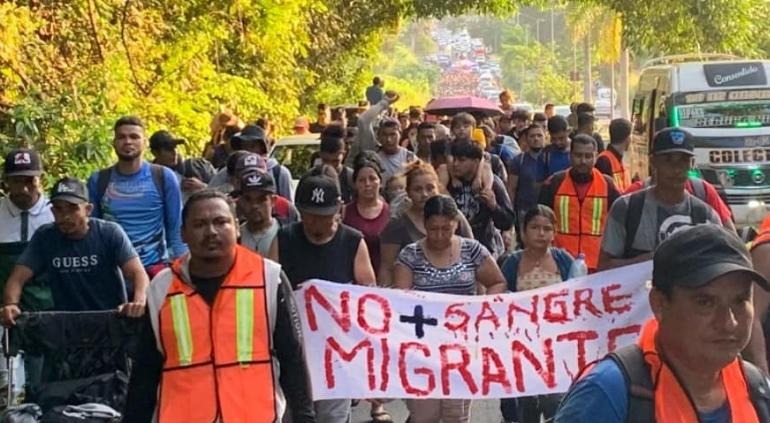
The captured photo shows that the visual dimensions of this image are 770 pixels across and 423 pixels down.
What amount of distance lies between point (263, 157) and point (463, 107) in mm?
11886

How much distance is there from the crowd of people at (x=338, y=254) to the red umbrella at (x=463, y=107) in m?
8.39

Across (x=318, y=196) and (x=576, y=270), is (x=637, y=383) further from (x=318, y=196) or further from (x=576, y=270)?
(x=576, y=270)

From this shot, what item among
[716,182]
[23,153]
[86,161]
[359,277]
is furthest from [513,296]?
[716,182]

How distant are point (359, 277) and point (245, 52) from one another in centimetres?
1501

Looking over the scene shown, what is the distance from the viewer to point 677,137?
6379mm

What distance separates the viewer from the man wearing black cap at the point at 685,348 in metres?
2.64

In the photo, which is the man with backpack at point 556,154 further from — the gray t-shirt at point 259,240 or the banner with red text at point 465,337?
the gray t-shirt at point 259,240

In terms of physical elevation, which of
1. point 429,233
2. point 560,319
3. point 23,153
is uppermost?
point 23,153

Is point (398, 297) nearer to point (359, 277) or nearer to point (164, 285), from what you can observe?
point (359, 277)

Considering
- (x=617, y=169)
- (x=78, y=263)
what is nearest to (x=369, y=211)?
(x=78, y=263)

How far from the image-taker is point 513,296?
23.4ft

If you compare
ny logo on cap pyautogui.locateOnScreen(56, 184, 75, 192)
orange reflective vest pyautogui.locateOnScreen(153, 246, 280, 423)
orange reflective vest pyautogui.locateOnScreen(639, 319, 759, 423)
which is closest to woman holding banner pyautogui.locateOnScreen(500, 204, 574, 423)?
ny logo on cap pyautogui.locateOnScreen(56, 184, 75, 192)

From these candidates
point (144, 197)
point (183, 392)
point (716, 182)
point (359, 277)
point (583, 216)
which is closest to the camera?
point (183, 392)

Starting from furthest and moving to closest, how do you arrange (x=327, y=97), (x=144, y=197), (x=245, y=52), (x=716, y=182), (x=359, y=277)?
(x=327, y=97) → (x=245, y=52) → (x=716, y=182) → (x=144, y=197) → (x=359, y=277)
